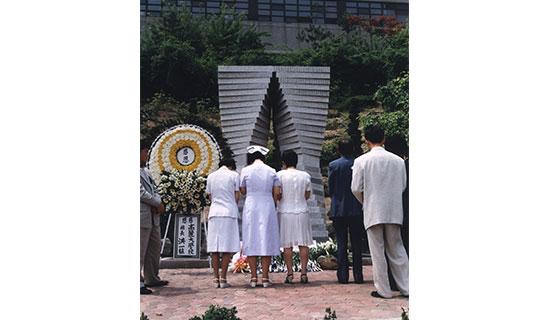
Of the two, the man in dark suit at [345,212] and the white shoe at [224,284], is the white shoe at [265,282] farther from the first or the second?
the man in dark suit at [345,212]

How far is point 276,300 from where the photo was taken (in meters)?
5.66

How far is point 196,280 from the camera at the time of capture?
6.95 metres

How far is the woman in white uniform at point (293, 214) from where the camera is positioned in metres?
6.66

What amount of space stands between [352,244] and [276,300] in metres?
1.18

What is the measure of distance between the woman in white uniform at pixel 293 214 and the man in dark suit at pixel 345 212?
264 millimetres

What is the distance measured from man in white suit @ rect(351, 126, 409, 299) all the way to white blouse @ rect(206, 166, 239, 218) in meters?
1.17

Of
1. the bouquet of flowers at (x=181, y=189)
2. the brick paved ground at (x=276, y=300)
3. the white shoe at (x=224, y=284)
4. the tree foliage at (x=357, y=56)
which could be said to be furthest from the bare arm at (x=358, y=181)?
the bouquet of flowers at (x=181, y=189)

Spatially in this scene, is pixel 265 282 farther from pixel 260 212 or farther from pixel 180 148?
pixel 180 148

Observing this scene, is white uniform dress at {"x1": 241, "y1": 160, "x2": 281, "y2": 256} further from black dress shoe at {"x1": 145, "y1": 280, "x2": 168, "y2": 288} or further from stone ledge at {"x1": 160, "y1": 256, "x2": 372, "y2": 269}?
stone ledge at {"x1": 160, "y1": 256, "x2": 372, "y2": 269}

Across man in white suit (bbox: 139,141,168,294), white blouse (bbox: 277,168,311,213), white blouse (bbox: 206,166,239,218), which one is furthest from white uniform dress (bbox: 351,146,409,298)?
man in white suit (bbox: 139,141,168,294)

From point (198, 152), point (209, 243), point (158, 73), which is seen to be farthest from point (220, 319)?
point (158, 73)

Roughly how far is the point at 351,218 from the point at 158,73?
11.1 feet

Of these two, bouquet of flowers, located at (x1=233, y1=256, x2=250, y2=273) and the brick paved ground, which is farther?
bouquet of flowers, located at (x1=233, y1=256, x2=250, y2=273)

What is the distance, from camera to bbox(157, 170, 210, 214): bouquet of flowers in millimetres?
7582
